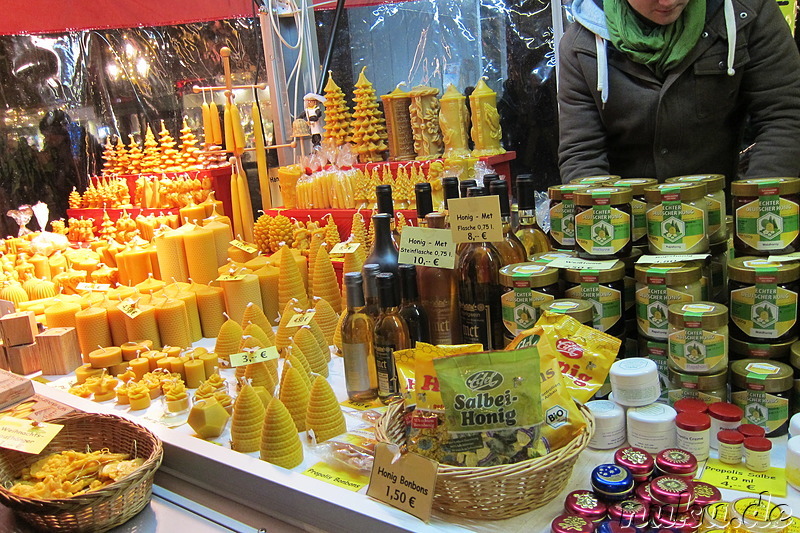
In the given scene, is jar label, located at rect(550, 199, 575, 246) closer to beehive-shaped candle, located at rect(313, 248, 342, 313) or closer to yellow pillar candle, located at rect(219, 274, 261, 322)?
beehive-shaped candle, located at rect(313, 248, 342, 313)

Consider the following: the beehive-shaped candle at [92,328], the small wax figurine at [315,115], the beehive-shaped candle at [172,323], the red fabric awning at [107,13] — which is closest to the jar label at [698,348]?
the beehive-shaped candle at [172,323]

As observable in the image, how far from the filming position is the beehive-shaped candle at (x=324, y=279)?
2.26 meters

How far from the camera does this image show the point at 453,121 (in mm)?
3254

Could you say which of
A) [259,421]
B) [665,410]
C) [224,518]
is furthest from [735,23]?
[224,518]

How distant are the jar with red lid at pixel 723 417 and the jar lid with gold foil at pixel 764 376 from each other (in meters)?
0.05

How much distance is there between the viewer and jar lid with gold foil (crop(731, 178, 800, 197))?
51.1 inches

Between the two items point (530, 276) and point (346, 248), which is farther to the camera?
point (346, 248)

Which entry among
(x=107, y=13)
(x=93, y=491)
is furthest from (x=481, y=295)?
(x=107, y=13)

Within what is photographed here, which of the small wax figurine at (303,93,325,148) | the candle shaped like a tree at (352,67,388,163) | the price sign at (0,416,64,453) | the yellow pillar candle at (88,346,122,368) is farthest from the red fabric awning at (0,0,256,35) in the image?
the price sign at (0,416,64,453)

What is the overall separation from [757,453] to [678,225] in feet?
1.52

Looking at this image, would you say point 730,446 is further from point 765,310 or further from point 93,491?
point 93,491

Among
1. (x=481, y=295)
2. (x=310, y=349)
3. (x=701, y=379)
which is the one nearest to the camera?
(x=701, y=379)

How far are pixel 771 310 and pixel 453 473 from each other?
0.67 meters

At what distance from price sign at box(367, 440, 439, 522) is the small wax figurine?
8.80 ft
